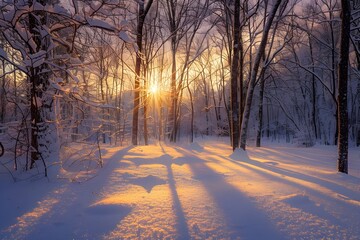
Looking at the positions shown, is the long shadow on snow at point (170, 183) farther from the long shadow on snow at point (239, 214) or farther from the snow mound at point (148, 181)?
the long shadow on snow at point (239, 214)

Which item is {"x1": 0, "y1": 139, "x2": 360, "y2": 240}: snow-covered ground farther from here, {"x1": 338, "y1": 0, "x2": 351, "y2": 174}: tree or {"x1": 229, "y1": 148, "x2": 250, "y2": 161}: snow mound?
{"x1": 229, "y1": 148, "x2": 250, "y2": 161}: snow mound

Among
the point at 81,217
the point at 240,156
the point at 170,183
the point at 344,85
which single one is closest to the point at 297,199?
the point at 170,183

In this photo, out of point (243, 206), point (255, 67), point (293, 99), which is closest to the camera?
point (243, 206)

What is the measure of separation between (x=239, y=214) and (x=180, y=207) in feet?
2.25

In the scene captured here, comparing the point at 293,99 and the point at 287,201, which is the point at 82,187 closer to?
the point at 287,201

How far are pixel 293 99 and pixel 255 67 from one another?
24.8 metres

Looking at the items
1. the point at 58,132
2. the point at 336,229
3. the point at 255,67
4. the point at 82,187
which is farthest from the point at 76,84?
the point at 255,67

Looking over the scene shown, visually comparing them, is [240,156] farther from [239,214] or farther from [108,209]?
[108,209]

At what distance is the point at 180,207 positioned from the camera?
2.79 m

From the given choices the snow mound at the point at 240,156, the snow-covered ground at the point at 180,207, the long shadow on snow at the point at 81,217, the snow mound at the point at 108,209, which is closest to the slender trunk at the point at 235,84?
the snow mound at the point at 240,156

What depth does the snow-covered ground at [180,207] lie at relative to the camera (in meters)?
2.22

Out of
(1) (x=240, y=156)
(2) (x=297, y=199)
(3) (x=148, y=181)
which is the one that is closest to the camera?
(2) (x=297, y=199)

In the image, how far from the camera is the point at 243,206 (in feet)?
9.21

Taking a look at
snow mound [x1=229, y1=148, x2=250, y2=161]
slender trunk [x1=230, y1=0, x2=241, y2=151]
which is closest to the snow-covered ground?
snow mound [x1=229, y1=148, x2=250, y2=161]
